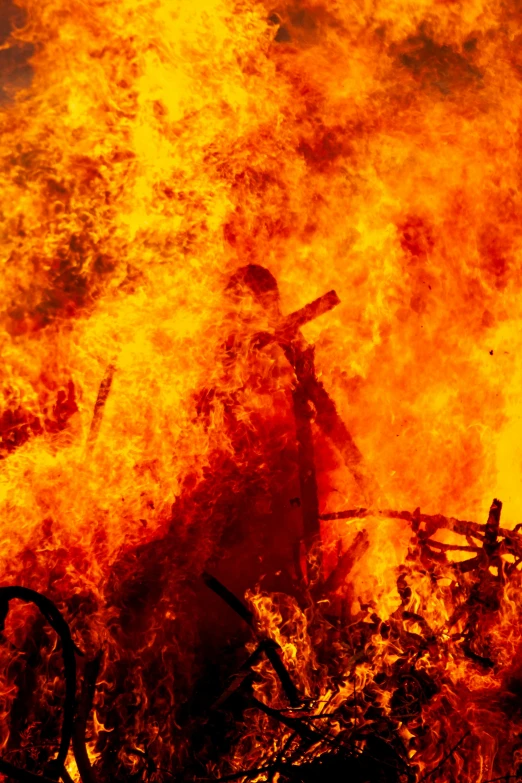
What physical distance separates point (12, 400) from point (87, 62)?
3.25m

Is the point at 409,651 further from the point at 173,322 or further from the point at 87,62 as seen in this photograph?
the point at 87,62

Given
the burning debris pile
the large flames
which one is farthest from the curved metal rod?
the large flames

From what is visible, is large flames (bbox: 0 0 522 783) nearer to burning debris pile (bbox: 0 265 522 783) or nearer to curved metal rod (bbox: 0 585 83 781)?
burning debris pile (bbox: 0 265 522 783)

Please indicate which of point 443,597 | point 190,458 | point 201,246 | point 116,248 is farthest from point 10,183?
point 443,597

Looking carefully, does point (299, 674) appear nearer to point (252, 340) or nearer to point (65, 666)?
point (65, 666)

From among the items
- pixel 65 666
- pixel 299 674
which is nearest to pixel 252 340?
pixel 299 674

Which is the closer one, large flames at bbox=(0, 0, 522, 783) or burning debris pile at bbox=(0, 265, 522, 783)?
burning debris pile at bbox=(0, 265, 522, 783)

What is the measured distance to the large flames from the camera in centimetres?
501

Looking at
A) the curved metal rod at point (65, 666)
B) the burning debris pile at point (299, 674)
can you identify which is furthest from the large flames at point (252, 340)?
the curved metal rod at point (65, 666)

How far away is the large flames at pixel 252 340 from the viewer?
5008mm

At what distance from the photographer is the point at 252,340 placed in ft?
19.6

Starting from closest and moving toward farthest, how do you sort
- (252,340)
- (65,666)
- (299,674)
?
(65,666)
(299,674)
(252,340)

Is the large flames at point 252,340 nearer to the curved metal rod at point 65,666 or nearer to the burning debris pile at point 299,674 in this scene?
the burning debris pile at point 299,674

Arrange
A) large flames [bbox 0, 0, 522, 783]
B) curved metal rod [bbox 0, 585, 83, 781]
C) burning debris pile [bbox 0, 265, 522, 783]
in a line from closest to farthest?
curved metal rod [bbox 0, 585, 83, 781] → burning debris pile [bbox 0, 265, 522, 783] → large flames [bbox 0, 0, 522, 783]
